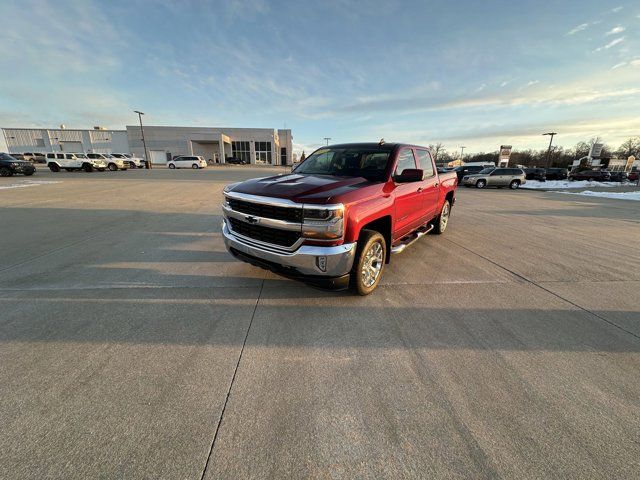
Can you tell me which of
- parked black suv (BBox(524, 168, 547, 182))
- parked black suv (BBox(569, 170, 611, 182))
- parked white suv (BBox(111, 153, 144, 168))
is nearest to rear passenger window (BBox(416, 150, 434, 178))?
parked black suv (BBox(524, 168, 547, 182))

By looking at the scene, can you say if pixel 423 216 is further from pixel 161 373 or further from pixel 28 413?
pixel 28 413

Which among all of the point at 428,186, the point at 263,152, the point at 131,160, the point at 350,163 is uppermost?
the point at 263,152

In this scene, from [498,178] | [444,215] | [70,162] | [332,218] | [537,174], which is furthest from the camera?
[537,174]

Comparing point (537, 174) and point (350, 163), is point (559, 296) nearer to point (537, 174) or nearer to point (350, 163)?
point (350, 163)

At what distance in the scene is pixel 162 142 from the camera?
200 feet

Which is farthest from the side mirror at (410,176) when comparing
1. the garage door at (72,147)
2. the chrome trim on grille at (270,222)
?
the garage door at (72,147)

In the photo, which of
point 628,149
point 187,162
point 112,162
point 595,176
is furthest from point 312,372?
point 628,149

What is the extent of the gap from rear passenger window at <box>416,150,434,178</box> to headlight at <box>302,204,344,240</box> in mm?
2959

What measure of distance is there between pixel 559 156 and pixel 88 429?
99.5 m

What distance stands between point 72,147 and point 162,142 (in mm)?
25126

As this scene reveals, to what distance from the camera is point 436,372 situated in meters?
2.31

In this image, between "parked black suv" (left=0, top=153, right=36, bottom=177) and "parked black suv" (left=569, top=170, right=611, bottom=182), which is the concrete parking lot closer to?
"parked black suv" (left=0, top=153, right=36, bottom=177)

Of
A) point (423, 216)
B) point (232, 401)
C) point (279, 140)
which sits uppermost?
point (279, 140)

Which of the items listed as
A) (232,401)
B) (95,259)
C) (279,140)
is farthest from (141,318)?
(279,140)
